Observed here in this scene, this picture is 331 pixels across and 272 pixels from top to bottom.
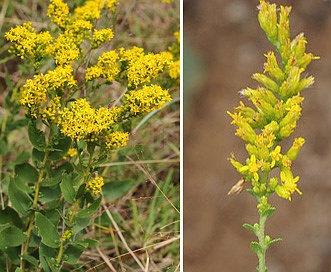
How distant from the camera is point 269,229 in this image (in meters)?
2.88

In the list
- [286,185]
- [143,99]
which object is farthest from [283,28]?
[143,99]

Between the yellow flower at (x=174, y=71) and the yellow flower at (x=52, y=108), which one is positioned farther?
the yellow flower at (x=174, y=71)

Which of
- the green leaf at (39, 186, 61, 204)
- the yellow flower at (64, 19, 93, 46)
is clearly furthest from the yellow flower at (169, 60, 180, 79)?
the green leaf at (39, 186, 61, 204)

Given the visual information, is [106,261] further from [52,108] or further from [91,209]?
[52,108]

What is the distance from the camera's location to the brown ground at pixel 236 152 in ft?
9.78

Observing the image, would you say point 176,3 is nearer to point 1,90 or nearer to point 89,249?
point 1,90

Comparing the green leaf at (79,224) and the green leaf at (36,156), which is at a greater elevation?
the green leaf at (36,156)

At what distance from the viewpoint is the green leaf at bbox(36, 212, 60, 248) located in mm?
1722

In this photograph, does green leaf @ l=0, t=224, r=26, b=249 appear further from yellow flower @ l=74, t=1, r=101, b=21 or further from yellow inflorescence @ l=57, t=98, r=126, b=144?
yellow flower @ l=74, t=1, r=101, b=21

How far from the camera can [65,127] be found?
Answer: 1620 mm

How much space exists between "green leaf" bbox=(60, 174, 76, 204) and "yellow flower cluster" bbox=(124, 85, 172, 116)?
184 mm

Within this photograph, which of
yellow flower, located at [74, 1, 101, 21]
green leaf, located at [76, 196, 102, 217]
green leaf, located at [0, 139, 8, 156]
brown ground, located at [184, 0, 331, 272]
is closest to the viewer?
green leaf, located at [76, 196, 102, 217]

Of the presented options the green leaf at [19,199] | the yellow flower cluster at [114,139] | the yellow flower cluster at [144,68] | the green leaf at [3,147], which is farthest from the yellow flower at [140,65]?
the green leaf at [3,147]

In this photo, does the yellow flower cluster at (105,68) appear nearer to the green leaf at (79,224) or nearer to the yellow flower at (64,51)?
the yellow flower at (64,51)
